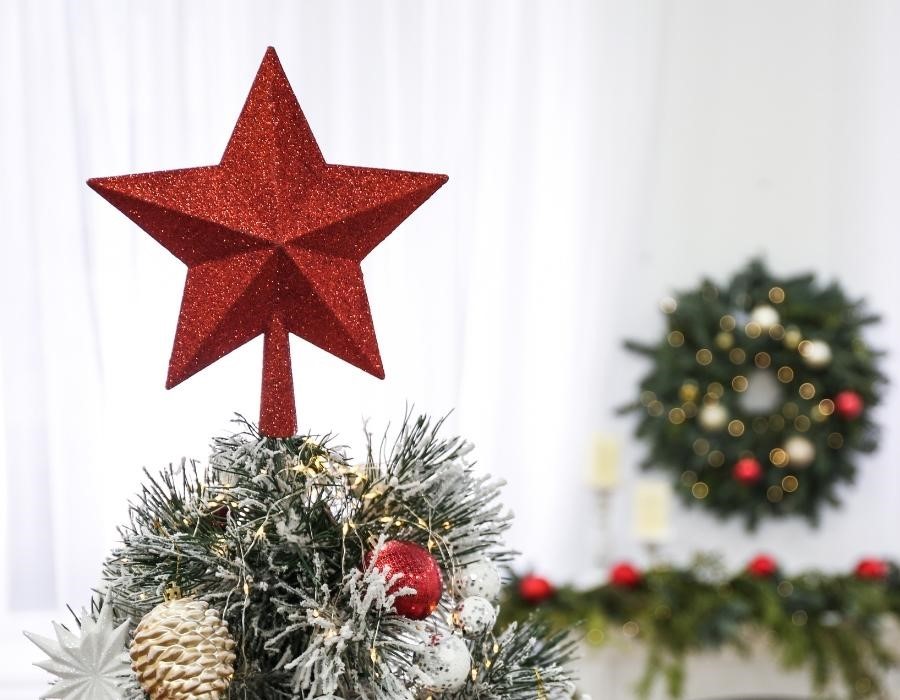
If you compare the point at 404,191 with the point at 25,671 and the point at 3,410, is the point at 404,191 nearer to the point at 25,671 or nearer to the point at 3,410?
the point at 3,410

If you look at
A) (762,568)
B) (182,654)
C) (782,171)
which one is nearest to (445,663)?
(182,654)

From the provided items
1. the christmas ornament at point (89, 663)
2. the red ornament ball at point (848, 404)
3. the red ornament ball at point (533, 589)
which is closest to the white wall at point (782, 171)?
the red ornament ball at point (848, 404)

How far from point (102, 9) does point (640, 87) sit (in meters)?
1.17

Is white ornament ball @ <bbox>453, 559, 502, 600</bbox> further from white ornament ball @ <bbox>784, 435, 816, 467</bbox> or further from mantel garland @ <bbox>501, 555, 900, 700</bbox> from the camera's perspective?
white ornament ball @ <bbox>784, 435, 816, 467</bbox>

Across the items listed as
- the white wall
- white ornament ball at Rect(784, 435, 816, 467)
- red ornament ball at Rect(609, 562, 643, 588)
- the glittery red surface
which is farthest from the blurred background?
the glittery red surface

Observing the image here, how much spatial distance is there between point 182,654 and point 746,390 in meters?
1.99

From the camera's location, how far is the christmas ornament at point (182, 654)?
53 centimetres

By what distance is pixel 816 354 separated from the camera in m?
2.20

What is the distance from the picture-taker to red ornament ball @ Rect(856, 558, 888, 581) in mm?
2082

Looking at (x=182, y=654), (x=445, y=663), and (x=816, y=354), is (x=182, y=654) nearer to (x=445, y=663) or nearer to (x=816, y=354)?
(x=445, y=663)

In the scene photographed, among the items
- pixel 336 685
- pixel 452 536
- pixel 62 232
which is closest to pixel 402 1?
pixel 62 232

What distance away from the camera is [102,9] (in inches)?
62.1

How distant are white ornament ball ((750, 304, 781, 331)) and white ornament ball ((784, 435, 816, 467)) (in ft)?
0.93

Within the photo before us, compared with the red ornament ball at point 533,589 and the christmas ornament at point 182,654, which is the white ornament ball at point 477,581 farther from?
the red ornament ball at point 533,589
